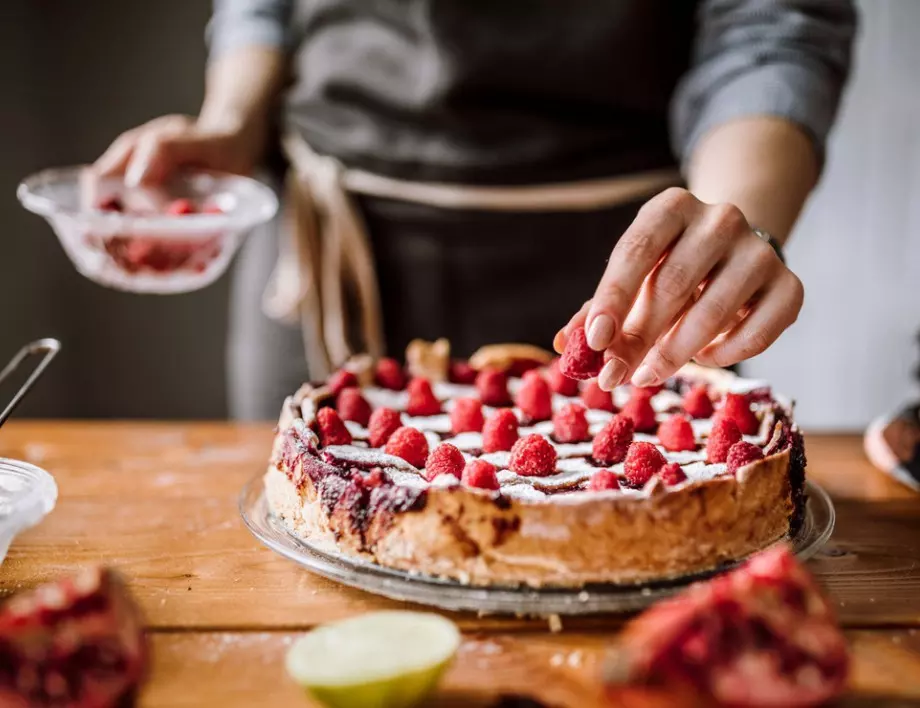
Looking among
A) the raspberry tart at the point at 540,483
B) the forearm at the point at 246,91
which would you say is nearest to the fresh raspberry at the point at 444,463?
the raspberry tart at the point at 540,483

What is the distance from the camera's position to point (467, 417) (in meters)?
1.56

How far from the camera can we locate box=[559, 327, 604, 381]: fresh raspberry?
126 cm

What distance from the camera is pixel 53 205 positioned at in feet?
5.82

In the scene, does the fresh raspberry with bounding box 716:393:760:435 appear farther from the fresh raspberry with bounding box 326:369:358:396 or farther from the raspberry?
the fresh raspberry with bounding box 326:369:358:396

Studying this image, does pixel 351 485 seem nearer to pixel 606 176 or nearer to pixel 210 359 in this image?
pixel 606 176

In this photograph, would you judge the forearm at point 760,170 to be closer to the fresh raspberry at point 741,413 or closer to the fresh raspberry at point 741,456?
the fresh raspberry at point 741,413

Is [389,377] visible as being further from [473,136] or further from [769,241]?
[769,241]

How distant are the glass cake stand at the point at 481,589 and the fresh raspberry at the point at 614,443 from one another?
0.24 meters

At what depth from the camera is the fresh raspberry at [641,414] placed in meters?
1.57

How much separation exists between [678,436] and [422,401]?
441 mm

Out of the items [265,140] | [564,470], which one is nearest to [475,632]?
[564,470]

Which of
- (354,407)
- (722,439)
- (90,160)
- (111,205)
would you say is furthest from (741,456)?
(90,160)

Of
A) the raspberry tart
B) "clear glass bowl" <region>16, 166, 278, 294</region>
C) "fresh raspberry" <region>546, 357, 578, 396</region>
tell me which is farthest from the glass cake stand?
"clear glass bowl" <region>16, 166, 278, 294</region>

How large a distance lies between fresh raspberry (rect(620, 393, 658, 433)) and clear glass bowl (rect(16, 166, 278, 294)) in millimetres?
744
